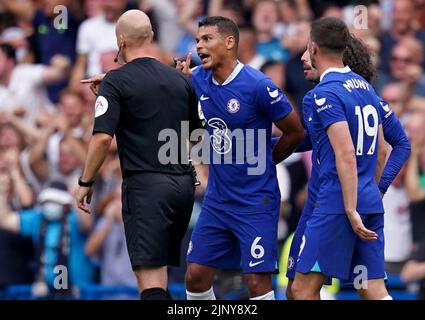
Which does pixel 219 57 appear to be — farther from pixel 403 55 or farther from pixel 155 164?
pixel 403 55

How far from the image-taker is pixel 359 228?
8.67m

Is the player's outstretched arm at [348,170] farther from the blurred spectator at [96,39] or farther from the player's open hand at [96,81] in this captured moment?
the blurred spectator at [96,39]

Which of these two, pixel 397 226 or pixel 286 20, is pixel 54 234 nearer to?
pixel 397 226

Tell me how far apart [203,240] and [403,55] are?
4730mm

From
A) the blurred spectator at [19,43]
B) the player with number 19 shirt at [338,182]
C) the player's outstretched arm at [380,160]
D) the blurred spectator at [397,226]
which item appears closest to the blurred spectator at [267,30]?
the blurred spectator at [397,226]

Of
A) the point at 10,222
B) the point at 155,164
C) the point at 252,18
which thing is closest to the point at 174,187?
the point at 155,164

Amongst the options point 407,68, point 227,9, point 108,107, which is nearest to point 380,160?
point 108,107

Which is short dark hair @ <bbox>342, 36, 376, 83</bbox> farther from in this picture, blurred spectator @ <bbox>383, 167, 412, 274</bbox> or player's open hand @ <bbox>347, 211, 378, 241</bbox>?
blurred spectator @ <bbox>383, 167, 412, 274</bbox>

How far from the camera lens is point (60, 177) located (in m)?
13.6

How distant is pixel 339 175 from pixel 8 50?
22.4 ft

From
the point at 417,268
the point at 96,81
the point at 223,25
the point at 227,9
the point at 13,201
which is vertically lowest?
the point at 417,268

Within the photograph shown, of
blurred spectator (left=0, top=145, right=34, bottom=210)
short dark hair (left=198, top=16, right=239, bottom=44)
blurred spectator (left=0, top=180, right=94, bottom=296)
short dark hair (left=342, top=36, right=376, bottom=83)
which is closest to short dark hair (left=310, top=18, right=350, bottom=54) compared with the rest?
short dark hair (left=342, top=36, right=376, bottom=83)
